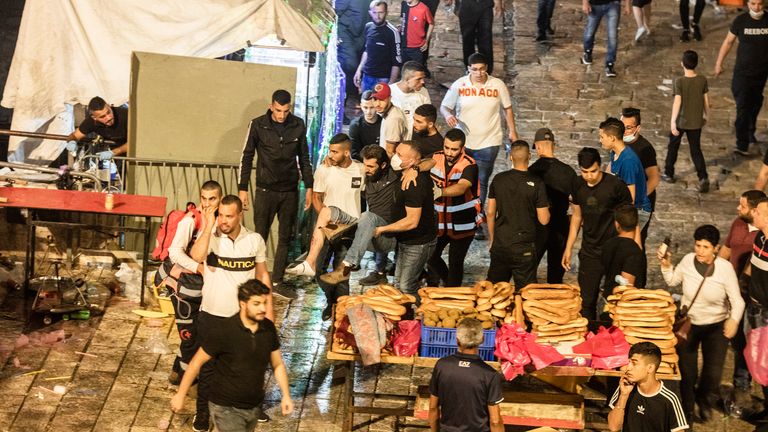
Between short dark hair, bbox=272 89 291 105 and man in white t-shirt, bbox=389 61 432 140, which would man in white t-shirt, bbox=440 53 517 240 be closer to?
man in white t-shirt, bbox=389 61 432 140

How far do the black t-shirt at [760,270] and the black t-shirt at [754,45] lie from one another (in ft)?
20.7

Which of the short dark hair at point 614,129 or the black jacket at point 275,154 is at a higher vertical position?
the short dark hair at point 614,129

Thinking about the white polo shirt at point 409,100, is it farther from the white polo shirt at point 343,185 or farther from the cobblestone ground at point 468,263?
the white polo shirt at point 343,185

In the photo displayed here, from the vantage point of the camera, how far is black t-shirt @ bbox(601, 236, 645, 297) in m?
10.7

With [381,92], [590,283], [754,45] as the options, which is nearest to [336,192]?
[381,92]

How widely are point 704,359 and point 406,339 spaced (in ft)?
9.20

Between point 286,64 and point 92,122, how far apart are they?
236 cm

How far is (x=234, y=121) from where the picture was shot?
44.8 ft

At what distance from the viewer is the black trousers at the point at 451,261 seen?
12.4 meters

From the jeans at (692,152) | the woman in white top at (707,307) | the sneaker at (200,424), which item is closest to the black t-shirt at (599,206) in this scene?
the woman in white top at (707,307)

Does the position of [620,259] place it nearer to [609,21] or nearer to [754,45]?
[754,45]

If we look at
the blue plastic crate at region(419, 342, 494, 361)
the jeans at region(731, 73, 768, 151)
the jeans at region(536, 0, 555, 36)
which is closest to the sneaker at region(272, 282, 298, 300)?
the blue plastic crate at region(419, 342, 494, 361)

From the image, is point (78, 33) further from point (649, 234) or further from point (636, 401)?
point (636, 401)

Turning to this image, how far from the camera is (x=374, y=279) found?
13.2 m
